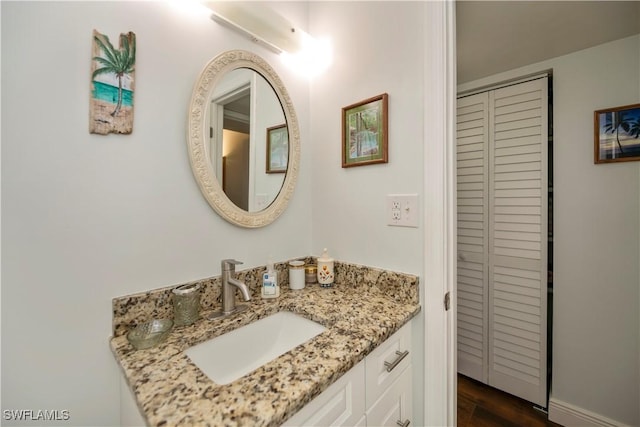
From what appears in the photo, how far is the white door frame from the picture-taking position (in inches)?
36.0

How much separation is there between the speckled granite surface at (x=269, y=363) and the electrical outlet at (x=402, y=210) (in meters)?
0.21

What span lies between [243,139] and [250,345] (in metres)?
0.78

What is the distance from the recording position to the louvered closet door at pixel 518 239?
162 cm

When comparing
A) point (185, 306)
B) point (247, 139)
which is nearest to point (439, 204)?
point (247, 139)

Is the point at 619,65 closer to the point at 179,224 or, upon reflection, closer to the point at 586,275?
the point at 586,275

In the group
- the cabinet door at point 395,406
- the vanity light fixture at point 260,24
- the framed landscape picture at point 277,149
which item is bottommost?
the cabinet door at point 395,406

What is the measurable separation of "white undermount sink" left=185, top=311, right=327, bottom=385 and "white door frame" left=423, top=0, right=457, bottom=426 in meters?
0.43

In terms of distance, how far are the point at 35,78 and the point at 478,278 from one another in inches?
93.7

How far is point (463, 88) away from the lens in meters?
1.90

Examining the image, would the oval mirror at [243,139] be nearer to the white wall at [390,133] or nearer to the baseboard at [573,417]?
the white wall at [390,133]

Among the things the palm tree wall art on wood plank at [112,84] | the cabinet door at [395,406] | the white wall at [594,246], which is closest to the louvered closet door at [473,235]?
the white wall at [594,246]

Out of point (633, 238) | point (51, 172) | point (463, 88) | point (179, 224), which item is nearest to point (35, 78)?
point (51, 172)

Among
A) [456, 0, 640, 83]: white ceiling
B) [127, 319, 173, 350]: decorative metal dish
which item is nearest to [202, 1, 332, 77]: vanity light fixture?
[456, 0, 640, 83]: white ceiling

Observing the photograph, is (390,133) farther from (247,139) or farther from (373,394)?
(373,394)
